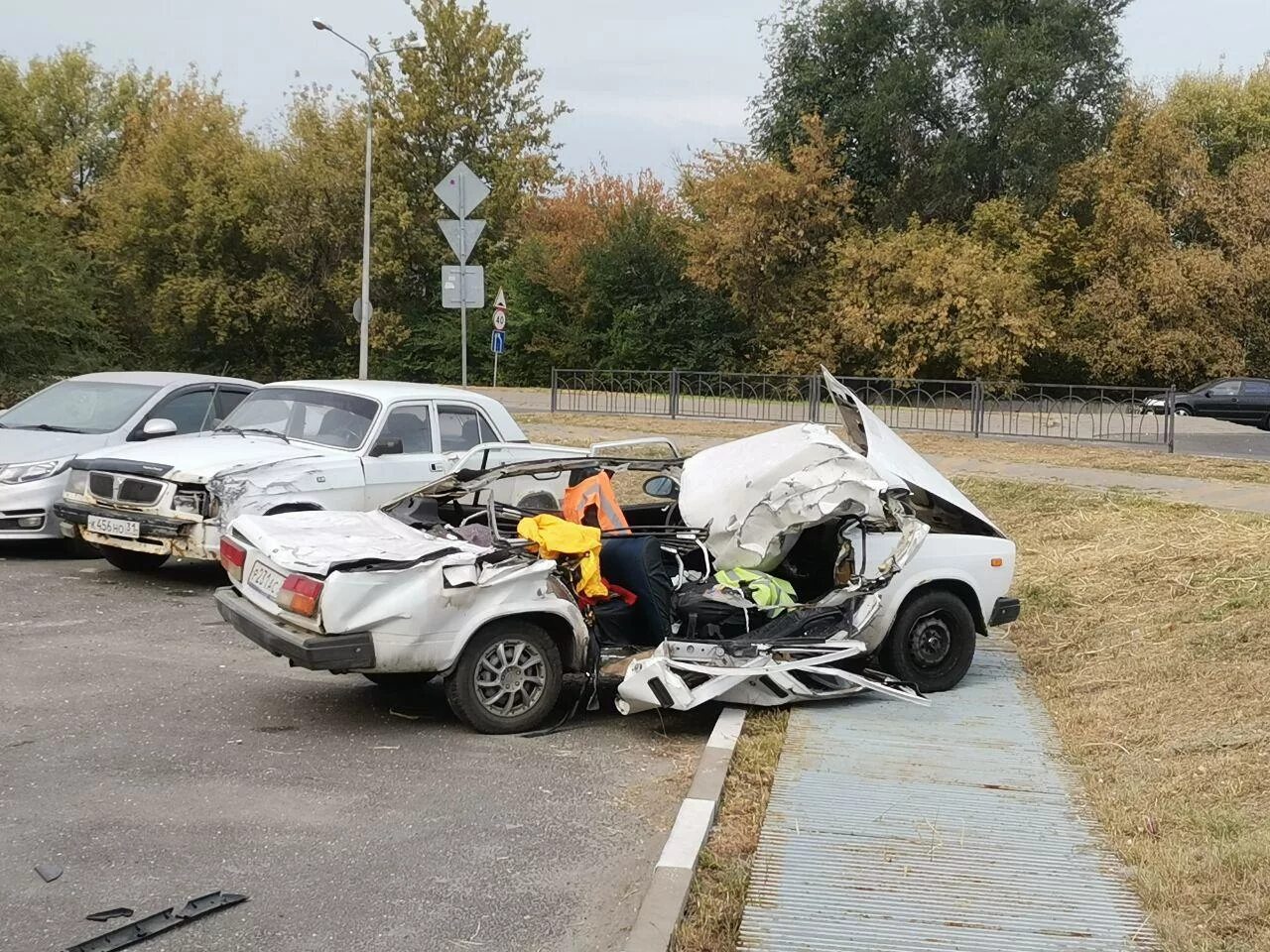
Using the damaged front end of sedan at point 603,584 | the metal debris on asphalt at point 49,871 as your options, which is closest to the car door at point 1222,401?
the damaged front end of sedan at point 603,584

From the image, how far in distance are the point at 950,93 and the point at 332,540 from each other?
1373 inches

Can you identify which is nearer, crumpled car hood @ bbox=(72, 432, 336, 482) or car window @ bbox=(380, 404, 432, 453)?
crumpled car hood @ bbox=(72, 432, 336, 482)

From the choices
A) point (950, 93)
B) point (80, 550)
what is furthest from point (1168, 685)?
point (950, 93)

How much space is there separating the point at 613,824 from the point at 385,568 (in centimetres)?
169

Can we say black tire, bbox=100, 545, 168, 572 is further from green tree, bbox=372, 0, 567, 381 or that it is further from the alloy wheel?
green tree, bbox=372, 0, 567, 381

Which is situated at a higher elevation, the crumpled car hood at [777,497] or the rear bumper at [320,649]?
the crumpled car hood at [777,497]

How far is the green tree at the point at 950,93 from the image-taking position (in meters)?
35.7

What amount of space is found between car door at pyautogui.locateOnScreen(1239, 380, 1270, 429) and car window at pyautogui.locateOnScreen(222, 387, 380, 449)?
88.3 ft

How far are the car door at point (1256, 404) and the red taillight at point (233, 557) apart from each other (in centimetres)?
2977

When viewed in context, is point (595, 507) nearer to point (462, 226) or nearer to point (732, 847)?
point (732, 847)

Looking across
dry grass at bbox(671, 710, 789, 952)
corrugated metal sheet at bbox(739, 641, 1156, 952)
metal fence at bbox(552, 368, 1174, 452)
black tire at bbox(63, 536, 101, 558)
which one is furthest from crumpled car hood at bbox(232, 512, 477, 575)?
metal fence at bbox(552, 368, 1174, 452)

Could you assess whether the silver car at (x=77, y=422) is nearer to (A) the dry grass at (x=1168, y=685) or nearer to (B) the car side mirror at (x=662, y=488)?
(B) the car side mirror at (x=662, y=488)

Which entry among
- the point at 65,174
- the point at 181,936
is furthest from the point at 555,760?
the point at 65,174

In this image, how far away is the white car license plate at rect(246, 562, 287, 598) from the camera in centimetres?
627
